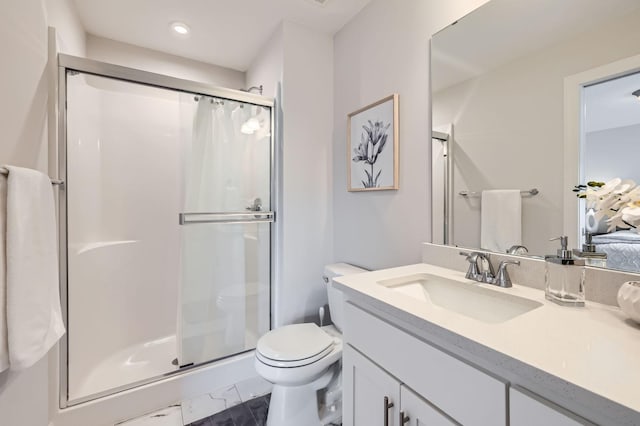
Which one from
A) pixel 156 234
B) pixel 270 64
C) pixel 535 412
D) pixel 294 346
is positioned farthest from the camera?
pixel 156 234

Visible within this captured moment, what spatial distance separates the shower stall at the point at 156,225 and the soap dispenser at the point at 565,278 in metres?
1.54

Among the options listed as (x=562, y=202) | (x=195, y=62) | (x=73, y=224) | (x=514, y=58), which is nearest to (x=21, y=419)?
(x=73, y=224)

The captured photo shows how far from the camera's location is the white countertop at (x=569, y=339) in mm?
434

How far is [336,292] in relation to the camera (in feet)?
5.35

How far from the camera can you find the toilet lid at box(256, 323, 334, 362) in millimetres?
1295

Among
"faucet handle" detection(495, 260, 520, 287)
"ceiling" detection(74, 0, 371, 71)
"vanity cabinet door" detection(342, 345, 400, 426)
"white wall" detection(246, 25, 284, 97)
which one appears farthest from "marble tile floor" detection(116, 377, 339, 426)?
"ceiling" detection(74, 0, 371, 71)

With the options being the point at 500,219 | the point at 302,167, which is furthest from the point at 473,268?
the point at 302,167

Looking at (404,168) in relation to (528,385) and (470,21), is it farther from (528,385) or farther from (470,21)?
(528,385)

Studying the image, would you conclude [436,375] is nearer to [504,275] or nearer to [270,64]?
[504,275]

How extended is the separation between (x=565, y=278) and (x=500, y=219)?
327mm

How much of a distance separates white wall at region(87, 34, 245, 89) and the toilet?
2200 mm

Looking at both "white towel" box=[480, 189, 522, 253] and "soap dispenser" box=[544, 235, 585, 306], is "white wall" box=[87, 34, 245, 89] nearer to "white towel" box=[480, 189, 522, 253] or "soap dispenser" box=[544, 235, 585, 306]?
"white towel" box=[480, 189, 522, 253]

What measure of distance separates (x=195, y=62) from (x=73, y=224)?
1588 mm

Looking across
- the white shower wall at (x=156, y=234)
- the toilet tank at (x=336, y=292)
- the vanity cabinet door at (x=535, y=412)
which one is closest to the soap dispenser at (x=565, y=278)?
the vanity cabinet door at (x=535, y=412)
